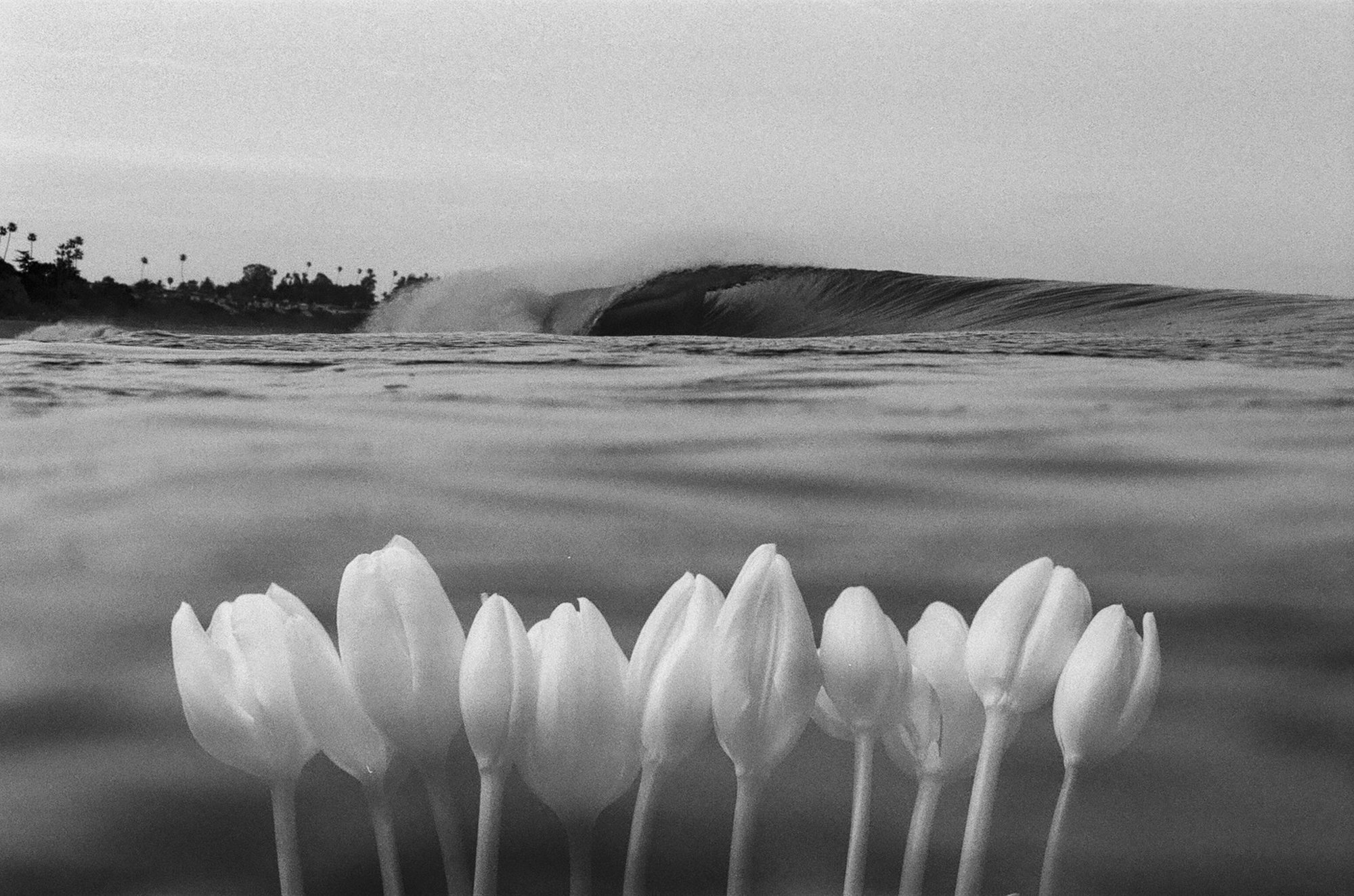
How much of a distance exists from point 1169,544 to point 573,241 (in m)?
0.56

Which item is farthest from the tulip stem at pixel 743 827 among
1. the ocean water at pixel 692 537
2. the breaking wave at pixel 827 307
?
the breaking wave at pixel 827 307

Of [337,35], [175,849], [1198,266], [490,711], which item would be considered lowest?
[175,849]

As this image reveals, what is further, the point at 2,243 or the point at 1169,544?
the point at 2,243

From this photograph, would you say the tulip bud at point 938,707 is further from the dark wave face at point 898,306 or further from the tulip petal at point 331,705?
the dark wave face at point 898,306

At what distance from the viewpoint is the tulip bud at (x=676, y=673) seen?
250 mm

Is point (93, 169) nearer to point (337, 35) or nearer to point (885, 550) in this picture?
point (337, 35)

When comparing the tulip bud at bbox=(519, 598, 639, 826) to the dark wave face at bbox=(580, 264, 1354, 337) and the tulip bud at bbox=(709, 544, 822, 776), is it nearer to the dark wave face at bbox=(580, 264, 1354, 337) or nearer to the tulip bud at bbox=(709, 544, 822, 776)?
the tulip bud at bbox=(709, 544, 822, 776)

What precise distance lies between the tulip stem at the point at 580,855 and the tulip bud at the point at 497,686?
0.9 inches

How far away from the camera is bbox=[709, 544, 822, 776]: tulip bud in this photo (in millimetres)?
240

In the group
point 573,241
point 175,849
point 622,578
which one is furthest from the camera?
point 573,241

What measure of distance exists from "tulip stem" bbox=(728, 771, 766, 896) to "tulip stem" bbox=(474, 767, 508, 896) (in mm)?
49

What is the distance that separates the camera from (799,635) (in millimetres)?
240

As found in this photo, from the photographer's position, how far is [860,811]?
28 centimetres

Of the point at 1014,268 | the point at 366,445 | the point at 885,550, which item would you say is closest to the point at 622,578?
the point at 885,550
